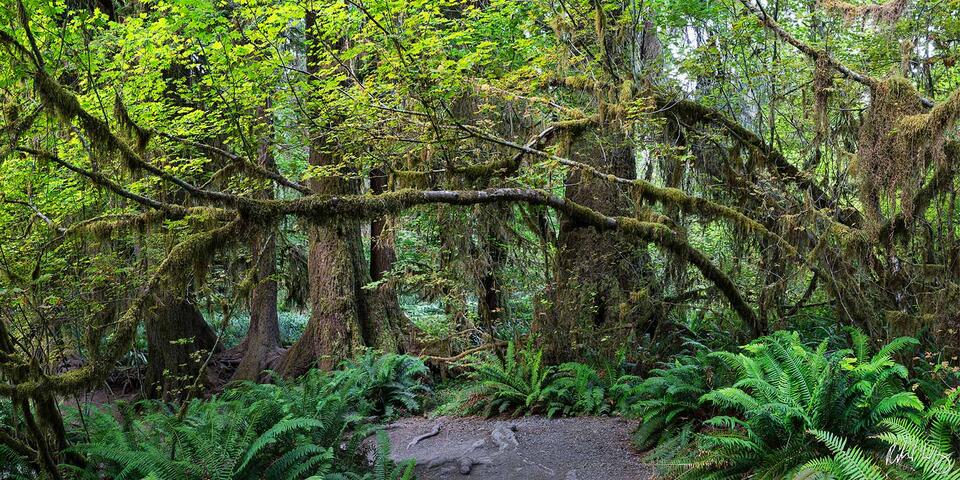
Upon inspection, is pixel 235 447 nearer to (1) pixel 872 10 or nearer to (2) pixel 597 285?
(2) pixel 597 285

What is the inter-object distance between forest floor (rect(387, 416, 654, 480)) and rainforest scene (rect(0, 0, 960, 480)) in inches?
2.0

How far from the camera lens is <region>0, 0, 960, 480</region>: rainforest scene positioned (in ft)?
18.6

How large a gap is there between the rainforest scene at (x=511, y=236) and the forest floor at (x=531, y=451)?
0.16 feet

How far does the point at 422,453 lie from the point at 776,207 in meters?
5.82

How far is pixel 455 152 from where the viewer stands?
9.36 meters

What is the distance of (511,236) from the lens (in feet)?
33.6

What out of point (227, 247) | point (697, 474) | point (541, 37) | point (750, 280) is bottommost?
point (697, 474)

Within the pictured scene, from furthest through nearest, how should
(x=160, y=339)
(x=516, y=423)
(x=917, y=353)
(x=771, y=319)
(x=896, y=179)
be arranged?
(x=160, y=339)
(x=771, y=319)
(x=516, y=423)
(x=917, y=353)
(x=896, y=179)

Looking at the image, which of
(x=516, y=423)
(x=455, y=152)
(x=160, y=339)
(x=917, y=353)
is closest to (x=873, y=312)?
(x=917, y=353)

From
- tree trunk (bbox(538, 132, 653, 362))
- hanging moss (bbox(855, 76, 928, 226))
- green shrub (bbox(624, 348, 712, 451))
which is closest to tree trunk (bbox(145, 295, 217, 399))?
tree trunk (bbox(538, 132, 653, 362))

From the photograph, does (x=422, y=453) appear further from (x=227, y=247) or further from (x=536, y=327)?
(x=227, y=247)

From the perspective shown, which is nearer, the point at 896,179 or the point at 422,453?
the point at 896,179

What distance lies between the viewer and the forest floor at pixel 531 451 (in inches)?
271

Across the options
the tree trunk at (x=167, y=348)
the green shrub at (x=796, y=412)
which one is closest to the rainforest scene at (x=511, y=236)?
the green shrub at (x=796, y=412)
